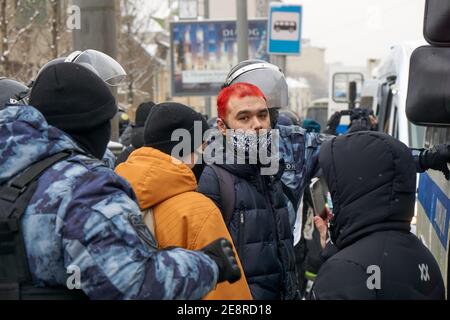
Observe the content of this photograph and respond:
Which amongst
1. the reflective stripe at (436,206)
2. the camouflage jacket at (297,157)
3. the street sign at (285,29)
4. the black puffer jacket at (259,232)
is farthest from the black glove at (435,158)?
the street sign at (285,29)

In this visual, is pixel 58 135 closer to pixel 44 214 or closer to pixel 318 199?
pixel 44 214

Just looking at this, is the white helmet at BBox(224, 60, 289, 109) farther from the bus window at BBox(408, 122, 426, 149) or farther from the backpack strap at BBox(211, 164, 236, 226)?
the bus window at BBox(408, 122, 426, 149)

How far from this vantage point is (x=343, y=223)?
104 inches

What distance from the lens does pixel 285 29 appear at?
1159cm

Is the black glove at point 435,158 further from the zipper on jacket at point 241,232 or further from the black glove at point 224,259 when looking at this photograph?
the black glove at point 224,259

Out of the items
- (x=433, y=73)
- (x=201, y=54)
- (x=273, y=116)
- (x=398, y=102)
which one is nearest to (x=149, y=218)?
(x=433, y=73)

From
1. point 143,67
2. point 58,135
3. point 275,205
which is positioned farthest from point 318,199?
point 143,67

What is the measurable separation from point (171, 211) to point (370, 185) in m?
0.72

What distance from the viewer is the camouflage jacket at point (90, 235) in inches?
86.2

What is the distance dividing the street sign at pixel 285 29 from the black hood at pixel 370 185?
8.72 m

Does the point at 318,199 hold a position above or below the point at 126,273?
below

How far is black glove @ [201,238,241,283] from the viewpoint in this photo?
2379 mm

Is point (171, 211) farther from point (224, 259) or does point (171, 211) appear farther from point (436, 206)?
point (436, 206)
